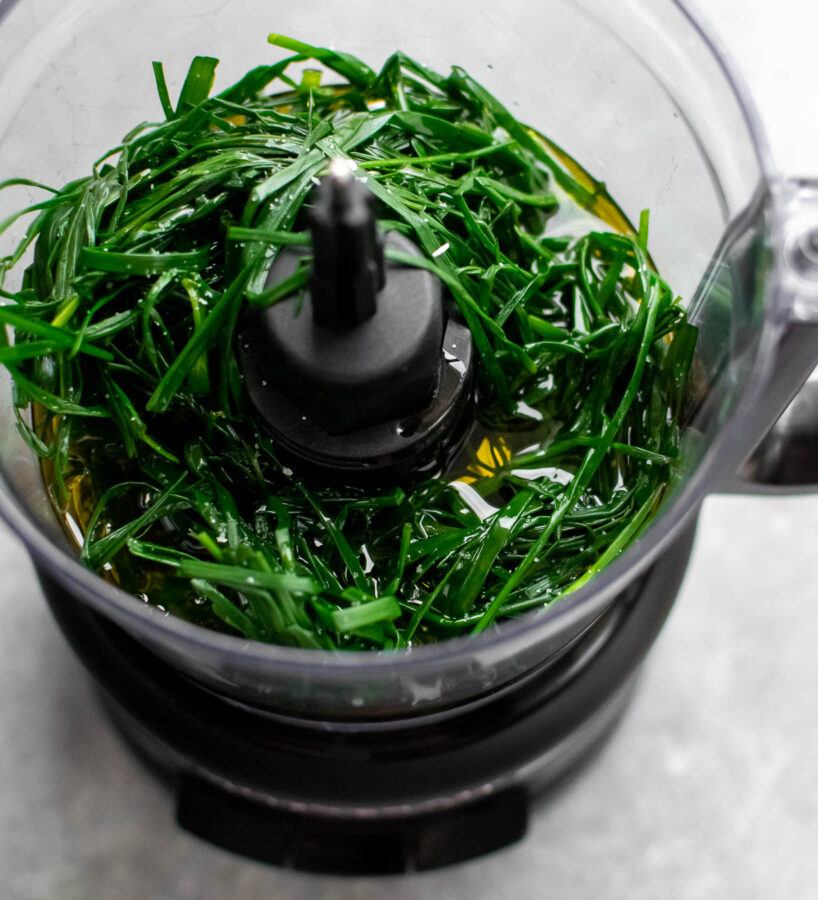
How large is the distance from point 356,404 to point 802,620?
514mm

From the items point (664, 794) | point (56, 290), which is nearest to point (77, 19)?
point (56, 290)

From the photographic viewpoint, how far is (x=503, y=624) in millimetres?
541

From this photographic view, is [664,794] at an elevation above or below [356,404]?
below

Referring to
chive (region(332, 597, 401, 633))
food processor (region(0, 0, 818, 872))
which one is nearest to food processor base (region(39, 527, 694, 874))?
food processor (region(0, 0, 818, 872))

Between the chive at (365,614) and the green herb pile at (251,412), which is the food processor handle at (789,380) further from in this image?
the chive at (365,614)

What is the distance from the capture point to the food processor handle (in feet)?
1.43

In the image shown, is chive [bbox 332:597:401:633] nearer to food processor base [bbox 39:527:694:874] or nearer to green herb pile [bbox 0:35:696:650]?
green herb pile [bbox 0:35:696:650]

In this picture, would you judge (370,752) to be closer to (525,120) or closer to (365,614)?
(365,614)

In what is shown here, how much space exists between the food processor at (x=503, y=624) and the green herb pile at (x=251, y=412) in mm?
28

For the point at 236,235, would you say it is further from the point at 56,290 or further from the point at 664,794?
the point at 664,794

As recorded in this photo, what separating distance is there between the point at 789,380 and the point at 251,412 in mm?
257

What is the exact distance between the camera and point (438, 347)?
50cm

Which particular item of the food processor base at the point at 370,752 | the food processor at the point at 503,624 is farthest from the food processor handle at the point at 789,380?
the food processor base at the point at 370,752

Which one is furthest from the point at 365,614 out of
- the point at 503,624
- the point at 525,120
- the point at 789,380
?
the point at 525,120
